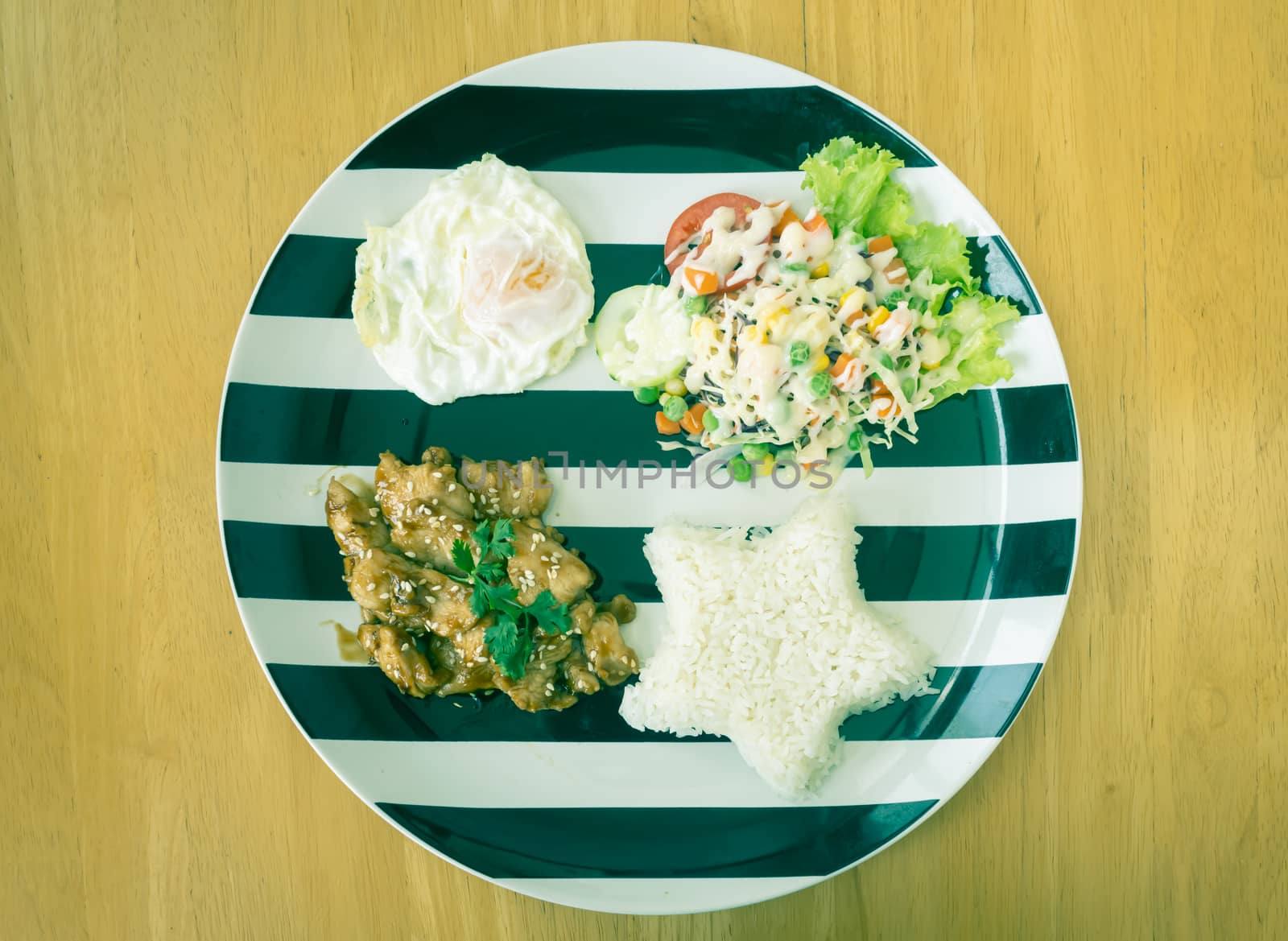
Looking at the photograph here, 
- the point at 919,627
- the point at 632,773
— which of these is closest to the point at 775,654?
the point at 919,627

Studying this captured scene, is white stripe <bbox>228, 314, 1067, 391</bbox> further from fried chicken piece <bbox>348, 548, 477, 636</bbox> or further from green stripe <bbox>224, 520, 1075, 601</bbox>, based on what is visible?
fried chicken piece <bbox>348, 548, 477, 636</bbox>

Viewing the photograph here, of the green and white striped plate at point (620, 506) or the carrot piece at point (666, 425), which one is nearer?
the green and white striped plate at point (620, 506)

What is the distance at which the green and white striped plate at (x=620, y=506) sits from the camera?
10.3 feet

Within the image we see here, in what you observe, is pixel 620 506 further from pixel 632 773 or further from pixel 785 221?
pixel 785 221

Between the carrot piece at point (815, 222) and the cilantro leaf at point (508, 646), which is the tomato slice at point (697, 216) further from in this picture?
the cilantro leaf at point (508, 646)

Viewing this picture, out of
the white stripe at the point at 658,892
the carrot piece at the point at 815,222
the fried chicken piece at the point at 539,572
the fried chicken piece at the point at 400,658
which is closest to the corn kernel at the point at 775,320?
the carrot piece at the point at 815,222

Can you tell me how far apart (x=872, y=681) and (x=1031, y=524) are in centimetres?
96

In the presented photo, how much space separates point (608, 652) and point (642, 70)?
2411 mm

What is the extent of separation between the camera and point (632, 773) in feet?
10.6

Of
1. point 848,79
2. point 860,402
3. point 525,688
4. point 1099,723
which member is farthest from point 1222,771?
point 848,79

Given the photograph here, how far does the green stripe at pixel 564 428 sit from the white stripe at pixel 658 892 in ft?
5.44

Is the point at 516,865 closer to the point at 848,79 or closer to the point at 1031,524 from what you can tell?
the point at 1031,524

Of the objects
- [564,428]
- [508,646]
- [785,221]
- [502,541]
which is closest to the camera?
[508,646]

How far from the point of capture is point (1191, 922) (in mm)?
3393
